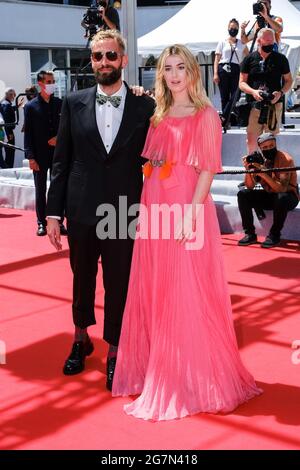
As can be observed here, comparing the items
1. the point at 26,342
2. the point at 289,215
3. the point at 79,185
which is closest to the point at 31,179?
the point at 289,215

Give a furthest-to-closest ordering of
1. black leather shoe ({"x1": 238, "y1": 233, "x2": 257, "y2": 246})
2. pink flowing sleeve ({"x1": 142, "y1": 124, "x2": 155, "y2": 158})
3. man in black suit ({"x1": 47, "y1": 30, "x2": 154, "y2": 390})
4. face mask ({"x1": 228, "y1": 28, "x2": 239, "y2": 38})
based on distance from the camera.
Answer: face mask ({"x1": 228, "y1": 28, "x2": 239, "y2": 38}), black leather shoe ({"x1": 238, "y1": 233, "x2": 257, "y2": 246}), man in black suit ({"x1": 47, "y1": 30, "x2": 154, "y2": 390}), pink flowing sleeve ({"x1": 142, "y1": 124, "x2": 155, "y2": 158})

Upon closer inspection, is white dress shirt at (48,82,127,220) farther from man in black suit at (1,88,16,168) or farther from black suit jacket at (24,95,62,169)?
man in black suit at (1,88,16,168)

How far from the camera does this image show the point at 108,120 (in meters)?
3.62

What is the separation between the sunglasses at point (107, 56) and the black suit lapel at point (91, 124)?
0.65 ft

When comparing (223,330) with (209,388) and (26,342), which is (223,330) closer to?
(209,388)

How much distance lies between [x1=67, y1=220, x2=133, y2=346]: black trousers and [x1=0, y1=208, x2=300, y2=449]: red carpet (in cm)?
40

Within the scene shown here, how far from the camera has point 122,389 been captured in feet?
12.0

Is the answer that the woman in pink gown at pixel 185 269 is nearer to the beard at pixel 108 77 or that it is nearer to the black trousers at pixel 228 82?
the beard at pixel 108 77

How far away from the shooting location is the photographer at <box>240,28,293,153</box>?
7820mm

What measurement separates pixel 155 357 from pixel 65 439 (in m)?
0.58

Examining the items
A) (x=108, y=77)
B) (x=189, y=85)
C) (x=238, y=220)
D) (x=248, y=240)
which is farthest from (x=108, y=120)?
(x=238, y=220)

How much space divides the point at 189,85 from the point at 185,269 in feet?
2.89

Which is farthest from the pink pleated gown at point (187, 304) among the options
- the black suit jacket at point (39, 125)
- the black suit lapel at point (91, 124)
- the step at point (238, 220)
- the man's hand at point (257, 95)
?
the man's hand at point (257, 95)

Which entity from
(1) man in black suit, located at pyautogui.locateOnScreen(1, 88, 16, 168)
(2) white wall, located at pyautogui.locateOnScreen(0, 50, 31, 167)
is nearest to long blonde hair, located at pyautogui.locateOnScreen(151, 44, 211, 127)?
(1) man in black suit, located at pyautogui.locateOnScreen(1, 88, 16, 168)
